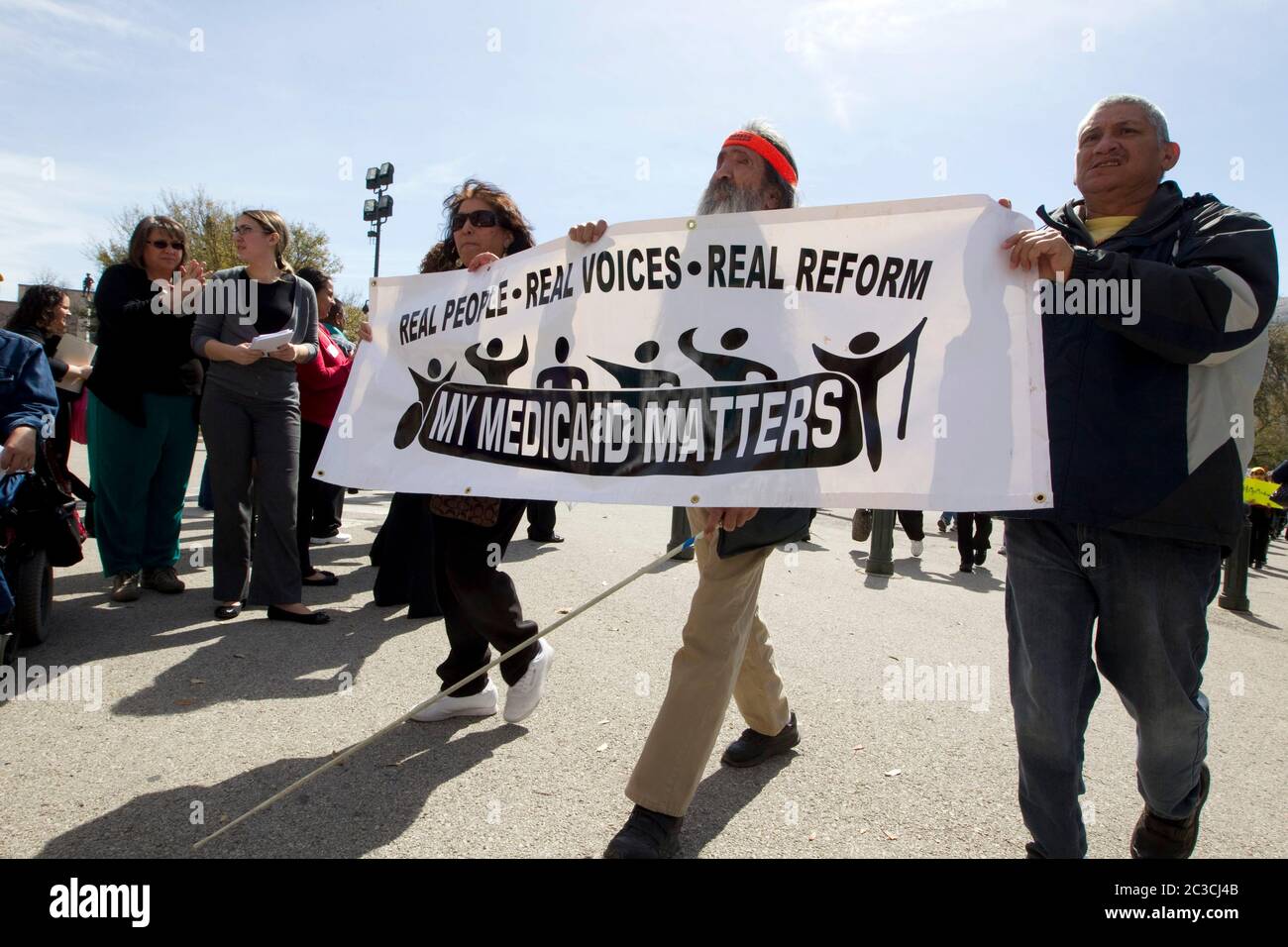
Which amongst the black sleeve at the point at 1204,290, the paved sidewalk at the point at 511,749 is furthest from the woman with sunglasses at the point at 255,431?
the black sleeve at the point at 1204,290

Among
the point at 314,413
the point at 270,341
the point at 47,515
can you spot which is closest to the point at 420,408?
the point at 270,341

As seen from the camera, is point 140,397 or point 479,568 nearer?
A: point 479,568

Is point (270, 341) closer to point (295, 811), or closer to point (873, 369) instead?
point (295, 811)

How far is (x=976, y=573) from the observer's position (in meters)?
9.28

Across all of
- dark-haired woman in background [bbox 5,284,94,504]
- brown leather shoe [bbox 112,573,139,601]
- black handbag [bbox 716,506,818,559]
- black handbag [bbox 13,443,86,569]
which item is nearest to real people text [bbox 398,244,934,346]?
black handbag [bbox 716,506,818,559]

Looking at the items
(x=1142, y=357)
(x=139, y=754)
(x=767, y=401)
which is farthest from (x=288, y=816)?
(x=1142, y=357)

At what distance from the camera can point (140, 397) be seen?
5.44 meters

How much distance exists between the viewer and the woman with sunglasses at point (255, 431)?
16.6ft

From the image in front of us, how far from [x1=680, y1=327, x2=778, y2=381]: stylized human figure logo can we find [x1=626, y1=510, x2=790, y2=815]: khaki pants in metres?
0.50

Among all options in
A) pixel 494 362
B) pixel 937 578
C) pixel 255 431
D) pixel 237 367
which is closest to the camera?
pixel 494 362

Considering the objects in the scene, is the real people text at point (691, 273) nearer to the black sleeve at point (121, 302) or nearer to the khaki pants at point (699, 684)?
the khaki pants at point (699, 684)

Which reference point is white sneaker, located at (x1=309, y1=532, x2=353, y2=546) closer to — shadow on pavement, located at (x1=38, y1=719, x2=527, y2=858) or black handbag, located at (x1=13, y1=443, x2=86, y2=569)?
black handbag, located at (x1=13, y1=443, x2=86, y2=569)

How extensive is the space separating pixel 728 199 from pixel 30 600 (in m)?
4.02

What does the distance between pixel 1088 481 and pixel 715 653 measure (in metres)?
1.22
